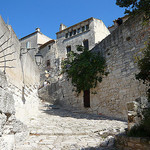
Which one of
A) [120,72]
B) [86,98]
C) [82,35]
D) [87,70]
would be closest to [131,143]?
[120,72]

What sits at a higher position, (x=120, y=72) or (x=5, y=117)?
(x=120, y=72)

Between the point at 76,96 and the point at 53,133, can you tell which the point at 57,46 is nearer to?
the point at 76,96

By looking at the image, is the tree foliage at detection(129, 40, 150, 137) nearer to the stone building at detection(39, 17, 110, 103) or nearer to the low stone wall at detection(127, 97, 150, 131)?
the low stone wall at detection(127, 97, 150, 131)

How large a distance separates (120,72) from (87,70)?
201 cm

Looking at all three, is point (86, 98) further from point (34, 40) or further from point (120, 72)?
point (34, 40)

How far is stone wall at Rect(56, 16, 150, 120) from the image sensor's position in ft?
24.2

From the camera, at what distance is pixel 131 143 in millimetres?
3557

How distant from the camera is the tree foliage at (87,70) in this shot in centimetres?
909

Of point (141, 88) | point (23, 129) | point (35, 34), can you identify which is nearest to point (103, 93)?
point (141, 88)

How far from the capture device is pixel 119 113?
7.78 meters

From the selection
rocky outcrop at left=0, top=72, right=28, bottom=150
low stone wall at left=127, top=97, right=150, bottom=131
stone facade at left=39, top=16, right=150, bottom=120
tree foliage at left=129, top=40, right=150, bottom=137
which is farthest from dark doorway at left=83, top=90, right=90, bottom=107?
rocky outcrop at left=0, top=72, right=28, bottom=150

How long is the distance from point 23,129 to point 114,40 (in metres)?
6.33

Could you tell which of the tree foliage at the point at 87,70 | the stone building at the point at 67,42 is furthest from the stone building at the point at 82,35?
Result: the tree foliage at the point at 87,70

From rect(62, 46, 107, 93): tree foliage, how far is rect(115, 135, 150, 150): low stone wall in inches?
205
